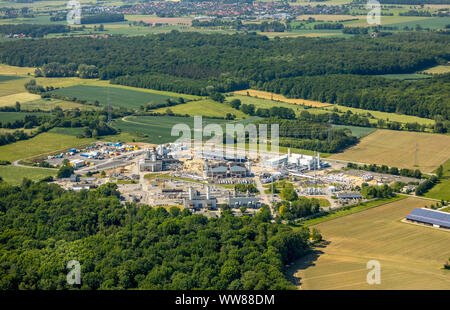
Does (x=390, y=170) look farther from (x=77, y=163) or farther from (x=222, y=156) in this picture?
(x=77, y=163)

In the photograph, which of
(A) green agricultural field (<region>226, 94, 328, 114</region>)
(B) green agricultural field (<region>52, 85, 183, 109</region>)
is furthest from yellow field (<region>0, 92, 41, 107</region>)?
(A) green agricultural field (<region>226, 94, 328, 114</region>)

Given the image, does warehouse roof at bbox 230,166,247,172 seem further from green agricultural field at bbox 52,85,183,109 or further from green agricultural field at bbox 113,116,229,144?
green agricultural field at bbox 52,85,183,109

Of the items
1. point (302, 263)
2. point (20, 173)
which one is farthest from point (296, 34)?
point (302, 263)

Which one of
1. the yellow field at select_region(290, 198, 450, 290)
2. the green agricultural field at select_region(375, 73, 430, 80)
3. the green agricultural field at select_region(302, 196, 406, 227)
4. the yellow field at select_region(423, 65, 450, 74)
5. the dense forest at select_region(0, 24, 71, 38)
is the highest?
the dense forest at select_region(0, 24, 71, 38)

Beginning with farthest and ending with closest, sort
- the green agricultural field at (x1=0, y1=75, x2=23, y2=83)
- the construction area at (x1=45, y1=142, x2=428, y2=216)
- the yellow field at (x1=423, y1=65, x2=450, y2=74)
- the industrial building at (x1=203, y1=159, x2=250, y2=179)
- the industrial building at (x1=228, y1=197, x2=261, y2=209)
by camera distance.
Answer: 1. the green agricultural field at (x1=0, y1=75, x2=23, y2=83)
2. the yellow field at (x1=423, y1=65, x2=450, y2=74)
3. the industrial building at (x1=203, y1=159, x2=250, y2=179)
4. the construction area at (x1=45, y1=142, x2=428, y2=216)
5. the industrial building at (x1=228, y1=197, x2=261, y2=209)

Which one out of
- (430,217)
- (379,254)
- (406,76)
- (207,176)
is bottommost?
(379,254)

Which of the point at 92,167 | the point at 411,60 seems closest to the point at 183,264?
the point at 92,167

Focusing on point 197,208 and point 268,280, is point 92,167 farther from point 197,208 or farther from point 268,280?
point 268,280
